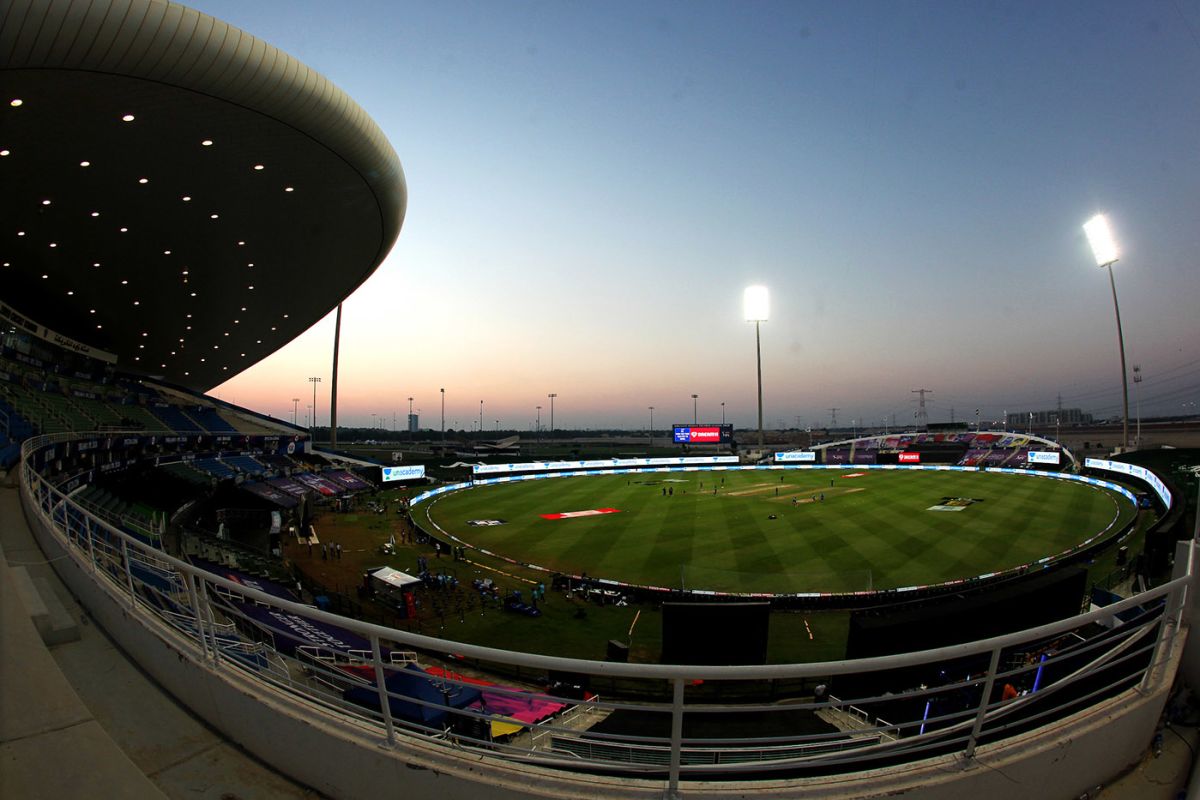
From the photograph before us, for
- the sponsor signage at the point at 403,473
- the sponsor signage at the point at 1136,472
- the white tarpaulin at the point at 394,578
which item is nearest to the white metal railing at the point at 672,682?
the white tarpaulin at the point at 394,578

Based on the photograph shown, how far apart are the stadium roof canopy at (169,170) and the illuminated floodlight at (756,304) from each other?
46.4 meters

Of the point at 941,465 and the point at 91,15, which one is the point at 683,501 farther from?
the point at 941,465

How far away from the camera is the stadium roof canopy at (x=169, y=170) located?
36.0ft

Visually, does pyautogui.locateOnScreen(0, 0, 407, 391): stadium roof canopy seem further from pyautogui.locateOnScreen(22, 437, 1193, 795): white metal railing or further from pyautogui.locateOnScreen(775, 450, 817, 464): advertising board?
pyautogui.locateOnScreen(775, 450, 817, 464): advertising board

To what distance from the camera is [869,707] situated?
948 cm

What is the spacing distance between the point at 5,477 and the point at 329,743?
16589 mm

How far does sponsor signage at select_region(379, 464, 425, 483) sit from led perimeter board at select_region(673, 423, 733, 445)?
122ft

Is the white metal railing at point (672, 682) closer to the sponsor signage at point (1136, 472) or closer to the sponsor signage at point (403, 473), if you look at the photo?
the sponsor signage at point (1136, 472)

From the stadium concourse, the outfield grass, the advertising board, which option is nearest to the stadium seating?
the stadium concourse

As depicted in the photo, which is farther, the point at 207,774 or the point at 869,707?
the point at 869,707

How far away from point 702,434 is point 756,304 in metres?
22.3

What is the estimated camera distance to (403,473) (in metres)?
56.7

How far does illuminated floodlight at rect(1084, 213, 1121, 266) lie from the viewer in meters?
40.7

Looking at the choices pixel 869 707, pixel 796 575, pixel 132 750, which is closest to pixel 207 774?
pixel 132 750
